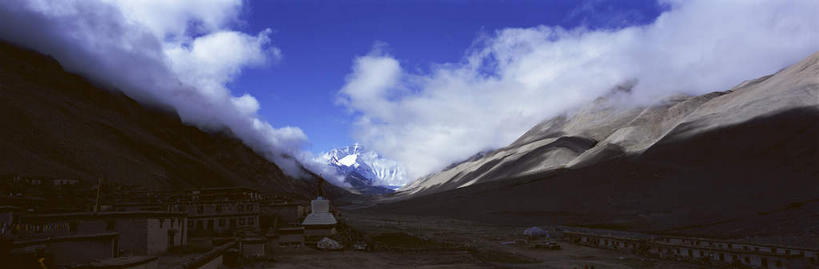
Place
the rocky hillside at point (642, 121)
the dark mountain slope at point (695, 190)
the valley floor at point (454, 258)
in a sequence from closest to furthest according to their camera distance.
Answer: the valley floor at point (454, 258)
the dark mountain slope at point (695, 190)
the rocky hillside at point (642, 121)

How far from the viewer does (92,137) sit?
77562mm

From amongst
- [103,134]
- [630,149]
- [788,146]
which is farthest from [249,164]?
[788,146]

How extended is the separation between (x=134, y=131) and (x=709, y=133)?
10246 centimetres

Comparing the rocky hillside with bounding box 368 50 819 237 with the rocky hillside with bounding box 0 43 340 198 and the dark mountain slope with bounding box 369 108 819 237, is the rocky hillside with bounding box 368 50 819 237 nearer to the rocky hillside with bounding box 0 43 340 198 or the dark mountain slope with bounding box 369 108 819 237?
the dark mountain slope with bounding box 369 108 819 237

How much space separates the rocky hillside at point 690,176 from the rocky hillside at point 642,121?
41cm

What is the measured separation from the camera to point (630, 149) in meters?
109

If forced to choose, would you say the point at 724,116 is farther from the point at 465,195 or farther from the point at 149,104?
the point at 149,104

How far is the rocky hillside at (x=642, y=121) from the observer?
9681cm

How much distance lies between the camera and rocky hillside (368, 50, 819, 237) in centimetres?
6569

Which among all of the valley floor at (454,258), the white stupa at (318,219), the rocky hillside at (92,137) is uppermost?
the rocky hillside at (92,137)

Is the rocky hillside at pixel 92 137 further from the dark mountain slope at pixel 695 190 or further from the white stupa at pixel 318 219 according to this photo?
the dark mountain slope at pixel 695 190

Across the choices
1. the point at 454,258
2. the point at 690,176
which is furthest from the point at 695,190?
the point at 454,258

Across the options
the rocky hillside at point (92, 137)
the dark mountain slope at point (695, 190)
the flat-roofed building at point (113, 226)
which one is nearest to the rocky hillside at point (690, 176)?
the dark mountain slope at point (695, 190)

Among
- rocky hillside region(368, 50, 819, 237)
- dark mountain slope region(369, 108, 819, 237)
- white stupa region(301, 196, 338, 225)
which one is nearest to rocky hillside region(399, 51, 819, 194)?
rocky hillside region(368, 50, 819, 237)
